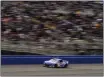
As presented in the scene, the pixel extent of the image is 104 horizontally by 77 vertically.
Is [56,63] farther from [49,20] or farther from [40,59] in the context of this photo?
[49,20]

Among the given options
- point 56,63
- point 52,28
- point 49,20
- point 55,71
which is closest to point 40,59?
point 56,63

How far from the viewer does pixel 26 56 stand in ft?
30.1

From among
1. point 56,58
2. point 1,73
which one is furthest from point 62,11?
point 1,73

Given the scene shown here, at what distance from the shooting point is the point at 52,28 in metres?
10.8

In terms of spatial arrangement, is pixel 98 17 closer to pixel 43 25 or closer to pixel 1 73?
pixel 43 25

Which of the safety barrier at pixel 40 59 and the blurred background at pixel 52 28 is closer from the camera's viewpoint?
the safety barrier at pixel 40 59

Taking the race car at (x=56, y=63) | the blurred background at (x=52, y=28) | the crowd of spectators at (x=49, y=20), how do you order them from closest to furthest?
the race car at (x=56, y=63)
the blurred background at (x=52, y=28)
the crowd of spectators at (x=49, y=20)

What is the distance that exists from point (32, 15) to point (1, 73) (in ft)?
14.4

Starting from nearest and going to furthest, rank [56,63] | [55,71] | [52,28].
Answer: [55,71], [56,63], [52,28]

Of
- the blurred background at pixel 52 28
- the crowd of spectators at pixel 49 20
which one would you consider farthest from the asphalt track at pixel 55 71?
the crowd of spectators at pixel 49 20

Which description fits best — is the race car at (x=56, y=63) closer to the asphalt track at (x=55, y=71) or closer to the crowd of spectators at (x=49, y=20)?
the asphalt track at (x=55, y=71)

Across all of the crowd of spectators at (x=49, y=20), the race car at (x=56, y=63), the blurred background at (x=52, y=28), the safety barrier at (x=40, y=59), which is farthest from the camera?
the crowd of spectators at (x=49, y=20)

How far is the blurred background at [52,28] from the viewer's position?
9953 millimetres

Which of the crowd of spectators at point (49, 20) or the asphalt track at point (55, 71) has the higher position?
the crowd of spectators at point (49, 20)
